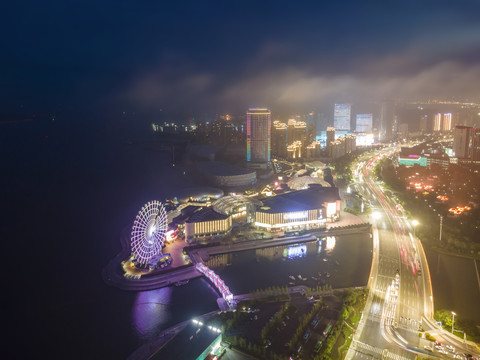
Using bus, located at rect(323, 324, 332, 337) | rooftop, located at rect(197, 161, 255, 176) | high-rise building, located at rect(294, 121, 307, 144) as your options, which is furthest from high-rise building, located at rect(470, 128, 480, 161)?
bus, located at rect(323, 324, 332, 337)

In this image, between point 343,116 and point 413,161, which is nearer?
point 413,161

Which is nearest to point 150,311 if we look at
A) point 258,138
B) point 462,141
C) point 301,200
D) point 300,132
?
point 301,200

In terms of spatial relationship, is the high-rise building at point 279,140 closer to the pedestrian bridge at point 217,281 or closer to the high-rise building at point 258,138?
the high-rise building at point 258,138

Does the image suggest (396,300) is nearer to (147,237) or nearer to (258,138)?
(147,237)

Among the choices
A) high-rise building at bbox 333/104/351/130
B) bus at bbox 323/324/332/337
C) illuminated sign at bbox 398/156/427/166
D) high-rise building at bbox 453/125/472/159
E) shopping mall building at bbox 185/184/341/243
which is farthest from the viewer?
high-rise building at bbox 333/104/351/130

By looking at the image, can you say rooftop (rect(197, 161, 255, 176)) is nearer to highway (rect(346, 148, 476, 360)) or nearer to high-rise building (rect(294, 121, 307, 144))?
highway (rect(346, 148, 476, 360))

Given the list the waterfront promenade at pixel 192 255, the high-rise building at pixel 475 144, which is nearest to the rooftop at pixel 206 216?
the waterfront promenade at pixel 192 255

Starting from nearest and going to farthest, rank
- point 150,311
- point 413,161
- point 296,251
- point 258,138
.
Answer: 1. point 150,311
2. point 296,251
3. point 258,138
4. point 413,161

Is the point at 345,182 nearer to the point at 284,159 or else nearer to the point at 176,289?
the point at 284,159
